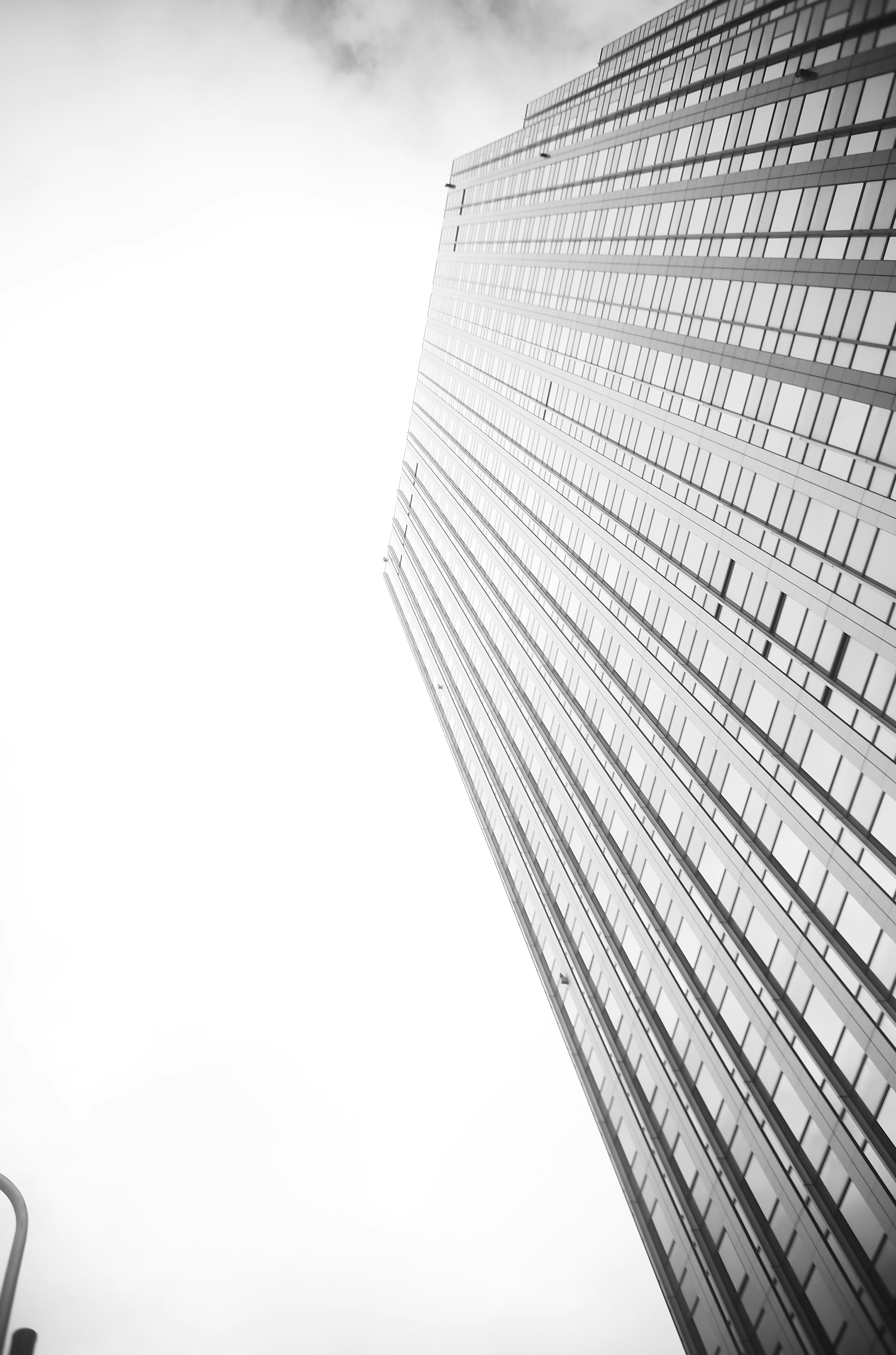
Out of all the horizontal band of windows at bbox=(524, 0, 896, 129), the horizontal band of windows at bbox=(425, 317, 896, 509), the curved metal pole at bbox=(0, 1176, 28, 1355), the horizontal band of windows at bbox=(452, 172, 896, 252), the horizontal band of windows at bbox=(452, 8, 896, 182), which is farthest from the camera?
the horizontal band of windows at bbox=(524, 0, 896, 129)

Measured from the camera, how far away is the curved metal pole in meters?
8.77

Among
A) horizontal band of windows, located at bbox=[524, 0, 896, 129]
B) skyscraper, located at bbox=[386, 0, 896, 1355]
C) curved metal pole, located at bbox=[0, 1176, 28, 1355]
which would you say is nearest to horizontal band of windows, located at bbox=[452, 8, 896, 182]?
horizontal band of windows, located at bbox=[524, 0, 896, 129]

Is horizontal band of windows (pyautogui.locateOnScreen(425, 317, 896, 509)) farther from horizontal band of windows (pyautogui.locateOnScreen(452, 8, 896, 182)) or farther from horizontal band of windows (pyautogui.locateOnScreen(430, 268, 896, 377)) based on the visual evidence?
horizontal band of windows (pyautogui.locateOnScreen(452, 8, 896, 182))

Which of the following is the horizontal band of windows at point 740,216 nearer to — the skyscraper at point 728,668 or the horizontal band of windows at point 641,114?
the skyscraper at point 728,668

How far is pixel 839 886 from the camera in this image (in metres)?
32.6

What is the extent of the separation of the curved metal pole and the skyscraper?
27512 mm

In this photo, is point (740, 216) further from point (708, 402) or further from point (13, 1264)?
point (13, 1264)

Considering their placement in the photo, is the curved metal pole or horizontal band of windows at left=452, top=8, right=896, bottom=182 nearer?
the curved metal pole

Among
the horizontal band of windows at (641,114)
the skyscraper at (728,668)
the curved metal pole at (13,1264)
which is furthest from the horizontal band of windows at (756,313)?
the curved metal pole at (13,1264)

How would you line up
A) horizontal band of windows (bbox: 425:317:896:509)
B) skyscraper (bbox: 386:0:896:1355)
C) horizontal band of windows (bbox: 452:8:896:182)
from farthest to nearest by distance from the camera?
horizontal band of windows (bbox: 452:8:896:182) → horizontal band of windows (bbox: 425:317:896:509) → skyscraper (bbox: 386:0:896:1355)

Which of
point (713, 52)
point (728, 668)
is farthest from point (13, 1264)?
point (713, 52)

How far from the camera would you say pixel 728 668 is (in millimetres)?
41969

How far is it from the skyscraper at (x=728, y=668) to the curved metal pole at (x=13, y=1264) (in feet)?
90.3

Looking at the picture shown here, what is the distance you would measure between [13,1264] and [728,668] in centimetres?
3800
